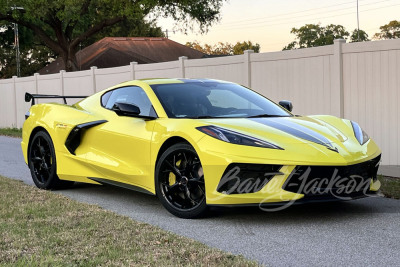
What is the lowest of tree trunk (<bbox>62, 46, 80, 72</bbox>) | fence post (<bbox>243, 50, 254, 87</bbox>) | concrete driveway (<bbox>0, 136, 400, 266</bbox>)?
concrete driveway (<bbox>0, 136, 400, 266</bbox>)

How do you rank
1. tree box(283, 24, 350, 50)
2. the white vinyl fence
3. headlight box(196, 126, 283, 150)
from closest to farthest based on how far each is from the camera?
headlight box(196, 126, 283, 150)
the white vinyl fence
tree box(283, 24, 350, 50)

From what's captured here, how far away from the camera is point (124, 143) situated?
22.8 feet

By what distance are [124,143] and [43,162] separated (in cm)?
194

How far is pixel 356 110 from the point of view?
451 inches

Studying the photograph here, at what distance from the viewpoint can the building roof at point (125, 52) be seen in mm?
41500

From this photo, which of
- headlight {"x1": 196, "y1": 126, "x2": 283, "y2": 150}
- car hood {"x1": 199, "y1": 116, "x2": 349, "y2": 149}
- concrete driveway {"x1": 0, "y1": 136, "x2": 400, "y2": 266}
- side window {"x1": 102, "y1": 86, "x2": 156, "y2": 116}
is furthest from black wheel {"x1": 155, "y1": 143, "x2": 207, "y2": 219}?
side window {"x1": 102, "y1": 86, "x2": 156, "y2": 116}

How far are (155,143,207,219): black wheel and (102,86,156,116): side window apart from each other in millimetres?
731

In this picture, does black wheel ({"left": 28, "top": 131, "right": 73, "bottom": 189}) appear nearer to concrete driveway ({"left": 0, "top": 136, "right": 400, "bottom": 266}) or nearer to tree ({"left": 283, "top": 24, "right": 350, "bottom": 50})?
concrete driveway ({"left": 0, "top": 136, "right": 400, "bottom": 266})

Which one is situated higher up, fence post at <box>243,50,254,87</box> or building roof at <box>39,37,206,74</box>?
building roof at <box>39,37,206,74</box>

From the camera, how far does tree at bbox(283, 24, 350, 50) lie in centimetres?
9275

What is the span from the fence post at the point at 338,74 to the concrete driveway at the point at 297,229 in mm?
4461

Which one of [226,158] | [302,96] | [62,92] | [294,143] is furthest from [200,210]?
[62,92]

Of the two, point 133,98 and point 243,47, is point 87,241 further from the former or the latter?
point 243,47

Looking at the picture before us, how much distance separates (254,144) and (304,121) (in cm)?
117
